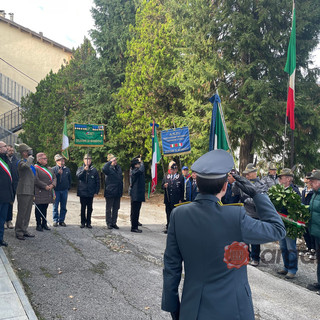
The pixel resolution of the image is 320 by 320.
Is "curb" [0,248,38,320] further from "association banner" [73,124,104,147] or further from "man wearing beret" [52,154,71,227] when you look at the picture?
"association banner" [73,124,104,147]

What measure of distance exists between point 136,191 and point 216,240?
25.3ft

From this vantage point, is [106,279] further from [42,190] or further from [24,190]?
[42,190]

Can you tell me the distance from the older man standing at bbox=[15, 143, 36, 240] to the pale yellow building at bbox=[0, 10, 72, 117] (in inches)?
1065


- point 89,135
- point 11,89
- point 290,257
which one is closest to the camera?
point 290,257

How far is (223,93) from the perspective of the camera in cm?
1516

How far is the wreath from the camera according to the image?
6191mm

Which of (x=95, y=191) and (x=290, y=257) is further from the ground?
(x=95, y=191)

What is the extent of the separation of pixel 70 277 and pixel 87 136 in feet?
50.1

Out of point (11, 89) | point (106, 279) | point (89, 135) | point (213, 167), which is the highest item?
point (11, 89)

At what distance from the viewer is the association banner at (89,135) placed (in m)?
19.8

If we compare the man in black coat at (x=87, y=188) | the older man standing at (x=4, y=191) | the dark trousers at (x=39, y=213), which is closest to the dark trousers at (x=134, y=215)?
the man in black coat at (x=87, y=188)

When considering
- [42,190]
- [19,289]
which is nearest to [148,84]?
[42,190]

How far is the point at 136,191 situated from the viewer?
9.74 metres

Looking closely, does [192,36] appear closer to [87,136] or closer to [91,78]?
A: [87,136]
